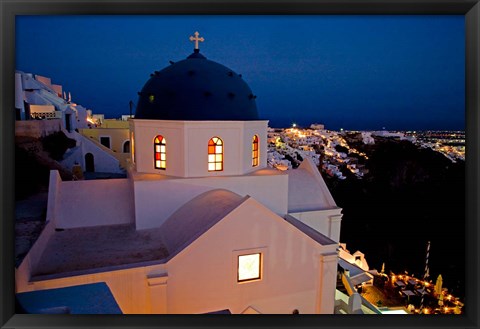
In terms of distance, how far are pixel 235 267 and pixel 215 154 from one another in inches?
104

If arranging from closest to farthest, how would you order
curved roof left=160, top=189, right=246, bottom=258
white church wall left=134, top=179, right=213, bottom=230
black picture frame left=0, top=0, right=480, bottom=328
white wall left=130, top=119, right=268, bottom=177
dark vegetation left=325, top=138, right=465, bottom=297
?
black picture frame left=0, top=0, right=480, bottom=328, curved roof left=160, top=189, right=246, bottom=258, white church wall left=134, top=179, right=213, bottom=230, white wall left=130, top=119, right=268, bottom=177, dark vegetation left=325, top=138, right=465, bottom=297

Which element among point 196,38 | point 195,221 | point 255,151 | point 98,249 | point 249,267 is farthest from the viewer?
point 255,151

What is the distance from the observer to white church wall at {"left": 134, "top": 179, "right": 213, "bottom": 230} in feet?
22.0

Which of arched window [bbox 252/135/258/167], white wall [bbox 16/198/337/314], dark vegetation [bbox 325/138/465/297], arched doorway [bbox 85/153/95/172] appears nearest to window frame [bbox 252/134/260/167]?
arched window [bbox 252/135/258/167]

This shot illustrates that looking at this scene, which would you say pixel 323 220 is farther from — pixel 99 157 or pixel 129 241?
pixel 99 157

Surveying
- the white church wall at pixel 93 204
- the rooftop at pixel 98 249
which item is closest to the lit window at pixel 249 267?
the rooftop at pixel 98 249

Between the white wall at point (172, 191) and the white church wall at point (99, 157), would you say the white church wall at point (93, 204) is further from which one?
the white church wall at point (99, 157)

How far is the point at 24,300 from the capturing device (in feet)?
11.0

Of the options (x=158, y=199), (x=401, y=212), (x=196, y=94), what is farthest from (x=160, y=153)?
(x=401, y=212)

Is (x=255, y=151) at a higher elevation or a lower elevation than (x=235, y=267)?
higher

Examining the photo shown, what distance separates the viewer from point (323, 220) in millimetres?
8711

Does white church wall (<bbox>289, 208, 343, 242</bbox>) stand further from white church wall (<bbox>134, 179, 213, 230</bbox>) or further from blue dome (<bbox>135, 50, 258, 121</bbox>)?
white church wall (<bbox>134, 179, 213, 230</bbox>)

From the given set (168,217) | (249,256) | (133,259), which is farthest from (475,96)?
(168,217)

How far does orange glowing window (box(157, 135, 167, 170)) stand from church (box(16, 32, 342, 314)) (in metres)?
0.03
